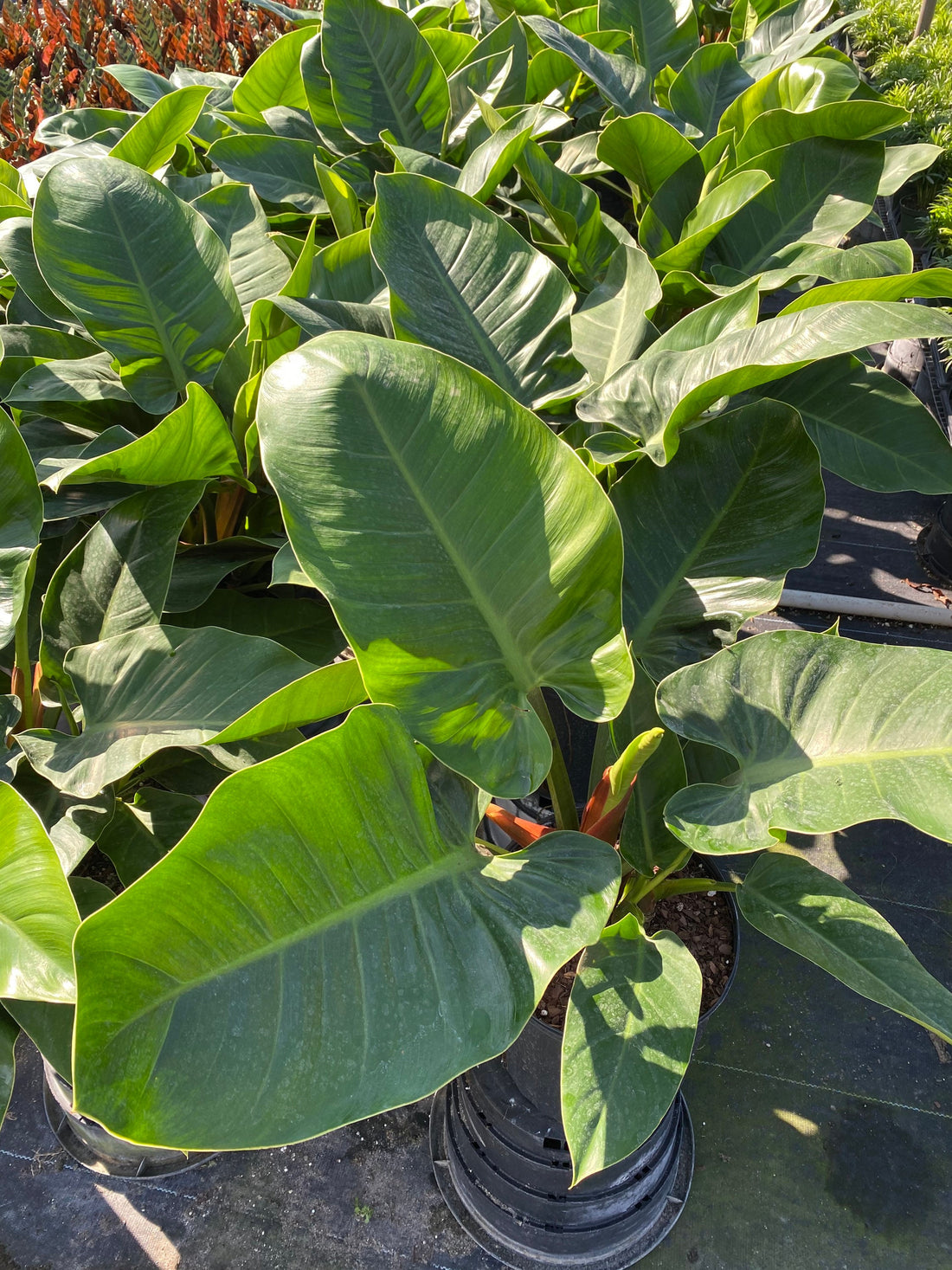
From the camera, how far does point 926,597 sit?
103 inches

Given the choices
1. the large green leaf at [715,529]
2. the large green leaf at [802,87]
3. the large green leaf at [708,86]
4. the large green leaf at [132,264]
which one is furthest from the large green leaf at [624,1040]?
the large green leaf at [708,86]

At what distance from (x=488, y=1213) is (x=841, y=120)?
6.49 feet

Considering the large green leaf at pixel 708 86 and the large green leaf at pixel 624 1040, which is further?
the large green leaf at pixel 708 86

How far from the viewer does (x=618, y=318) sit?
1.37 m

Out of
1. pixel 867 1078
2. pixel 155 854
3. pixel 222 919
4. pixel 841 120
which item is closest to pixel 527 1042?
pixel 155 854

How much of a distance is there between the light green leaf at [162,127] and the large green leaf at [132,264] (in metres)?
0.34

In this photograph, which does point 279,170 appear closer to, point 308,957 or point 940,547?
point 308,957

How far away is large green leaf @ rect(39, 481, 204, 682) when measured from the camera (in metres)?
1.13

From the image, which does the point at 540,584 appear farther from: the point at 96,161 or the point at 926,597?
the point at 926,597

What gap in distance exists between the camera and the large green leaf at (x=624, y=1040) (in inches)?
33.4

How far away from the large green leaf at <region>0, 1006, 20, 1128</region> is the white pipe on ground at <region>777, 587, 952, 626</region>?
2094mm

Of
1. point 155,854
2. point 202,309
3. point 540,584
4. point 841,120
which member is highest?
point 841,120

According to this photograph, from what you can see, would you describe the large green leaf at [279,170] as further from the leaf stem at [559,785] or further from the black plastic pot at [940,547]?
the black plastic pot at [940,547]

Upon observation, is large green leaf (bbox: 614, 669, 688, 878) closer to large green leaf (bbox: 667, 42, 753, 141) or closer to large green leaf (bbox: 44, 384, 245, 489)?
large green leaf (bbox: 44, 384, 245, 489)
